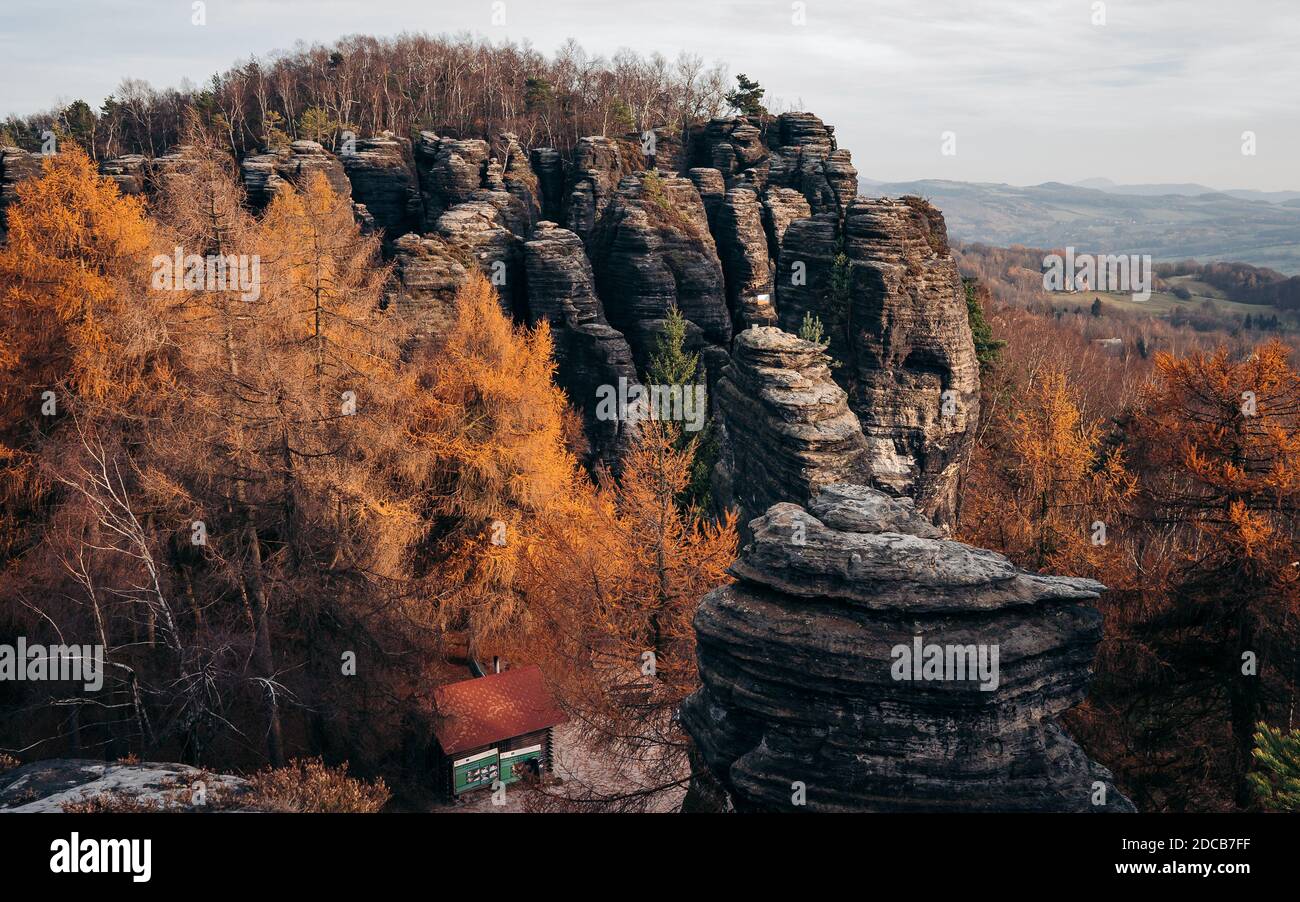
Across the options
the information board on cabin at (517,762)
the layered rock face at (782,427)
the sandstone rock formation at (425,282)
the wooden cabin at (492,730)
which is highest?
the sandstone rock formation at (425,282)

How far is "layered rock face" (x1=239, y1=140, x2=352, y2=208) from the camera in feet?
148

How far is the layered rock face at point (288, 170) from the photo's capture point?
148ft

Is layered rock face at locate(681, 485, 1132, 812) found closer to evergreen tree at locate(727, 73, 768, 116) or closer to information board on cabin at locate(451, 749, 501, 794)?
information board on cabin at locate(451, 749, 501, 794)

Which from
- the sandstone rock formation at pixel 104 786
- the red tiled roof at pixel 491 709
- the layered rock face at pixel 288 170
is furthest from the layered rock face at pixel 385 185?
the sandstone rock formation at pixel 104 786

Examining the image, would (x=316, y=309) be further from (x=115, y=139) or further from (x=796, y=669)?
(x=115, y=139)

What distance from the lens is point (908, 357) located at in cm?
3070

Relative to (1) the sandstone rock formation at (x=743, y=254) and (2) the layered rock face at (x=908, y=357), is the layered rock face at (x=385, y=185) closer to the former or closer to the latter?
(1) the sandstone rock formation at (x=743, y=254)

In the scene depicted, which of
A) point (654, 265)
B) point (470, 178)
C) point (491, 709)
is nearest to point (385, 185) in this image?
point (470, 178)

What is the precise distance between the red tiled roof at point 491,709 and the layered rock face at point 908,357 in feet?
45.4

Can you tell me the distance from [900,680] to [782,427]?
14724 millimetres

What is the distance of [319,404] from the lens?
2030cm

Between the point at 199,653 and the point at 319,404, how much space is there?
6.69 metres

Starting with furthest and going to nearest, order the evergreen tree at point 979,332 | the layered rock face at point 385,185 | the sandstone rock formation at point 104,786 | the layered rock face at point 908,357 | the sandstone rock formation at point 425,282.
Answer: the layered rock face at point 385,185
the evergreen tree at point 979,332
the sandstone rock formation at point 425,282
the layered rock face at point 908,357
the sandstone rock formation at point 104,786
